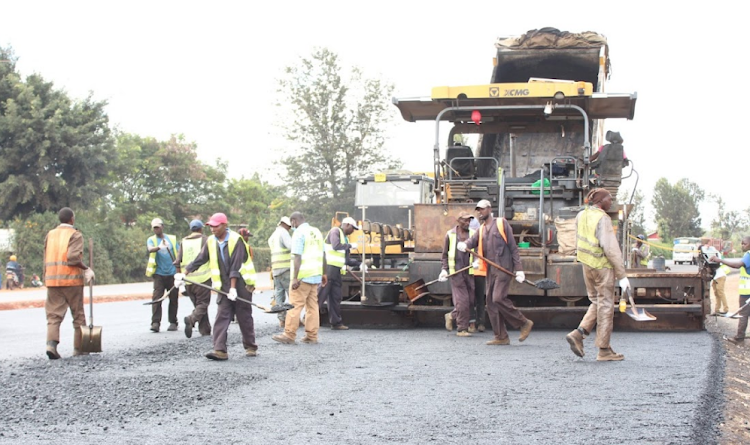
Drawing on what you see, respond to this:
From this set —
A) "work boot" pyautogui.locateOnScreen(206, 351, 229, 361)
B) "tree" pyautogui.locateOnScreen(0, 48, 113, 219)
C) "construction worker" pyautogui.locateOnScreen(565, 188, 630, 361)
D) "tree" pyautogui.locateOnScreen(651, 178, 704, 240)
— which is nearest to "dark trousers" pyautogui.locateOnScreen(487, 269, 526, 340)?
"construction worker" pyautogui.locateOnScreen(565, 188, 630, 361)

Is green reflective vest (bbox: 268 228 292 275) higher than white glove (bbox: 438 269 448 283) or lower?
higher

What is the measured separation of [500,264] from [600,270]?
1983 millimetres

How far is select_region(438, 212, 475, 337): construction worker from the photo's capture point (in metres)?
11.8

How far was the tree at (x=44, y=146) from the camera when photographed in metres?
30.2

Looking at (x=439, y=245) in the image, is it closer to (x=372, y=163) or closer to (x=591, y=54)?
(x=591, y=54)

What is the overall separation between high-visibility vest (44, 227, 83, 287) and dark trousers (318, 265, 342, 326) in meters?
3.95

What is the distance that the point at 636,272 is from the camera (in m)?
12.3

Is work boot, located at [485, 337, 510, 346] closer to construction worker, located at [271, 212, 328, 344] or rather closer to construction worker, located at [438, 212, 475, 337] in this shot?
construction worker, located at [438, 212, 475, 337]

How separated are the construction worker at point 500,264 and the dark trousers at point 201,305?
10.8ft

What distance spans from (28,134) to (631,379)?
86.0 ft

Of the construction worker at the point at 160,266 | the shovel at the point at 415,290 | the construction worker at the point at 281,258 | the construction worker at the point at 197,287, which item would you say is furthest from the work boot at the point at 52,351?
the shovel at the point at 415,290

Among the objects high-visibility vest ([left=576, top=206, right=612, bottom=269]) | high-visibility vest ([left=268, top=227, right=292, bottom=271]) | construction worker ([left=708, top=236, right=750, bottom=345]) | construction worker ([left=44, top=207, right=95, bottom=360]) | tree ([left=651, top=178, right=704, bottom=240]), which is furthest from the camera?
tree ([left=651, top=178, right=704, bottom=240])

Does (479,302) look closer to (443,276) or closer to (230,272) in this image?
(443,276)

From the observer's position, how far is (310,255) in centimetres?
1121
